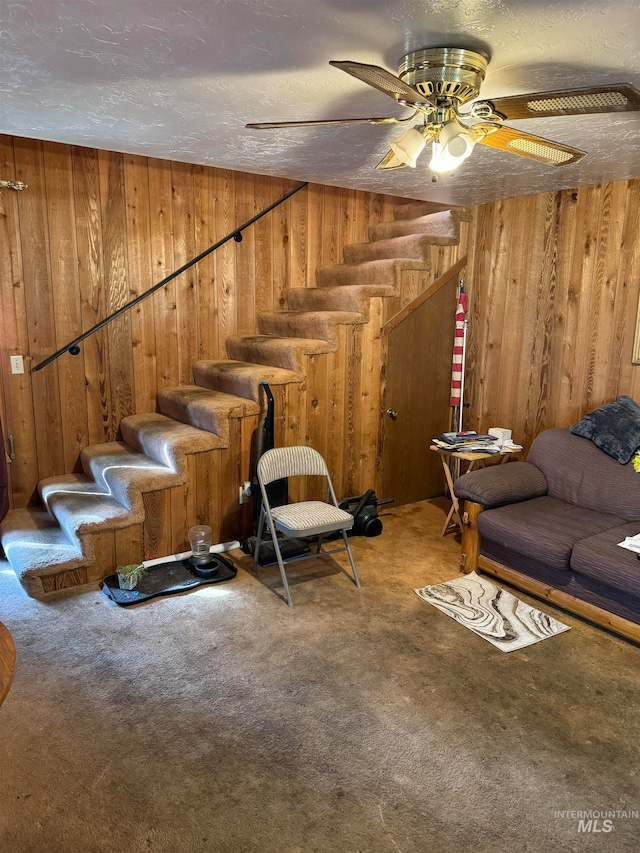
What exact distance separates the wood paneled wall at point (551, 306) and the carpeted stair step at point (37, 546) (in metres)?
3.00

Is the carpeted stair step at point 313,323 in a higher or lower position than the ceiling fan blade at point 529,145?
lower

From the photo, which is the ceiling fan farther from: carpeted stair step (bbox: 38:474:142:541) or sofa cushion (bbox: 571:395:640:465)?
carpeted stair step (bbox: 38:474:142:541)

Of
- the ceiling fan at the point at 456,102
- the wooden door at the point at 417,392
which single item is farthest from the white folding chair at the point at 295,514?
the ceiling fan at the point at 456,102

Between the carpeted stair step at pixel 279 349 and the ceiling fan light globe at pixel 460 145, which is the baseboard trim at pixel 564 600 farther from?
the ceiling fan light globe at pixel 460 145

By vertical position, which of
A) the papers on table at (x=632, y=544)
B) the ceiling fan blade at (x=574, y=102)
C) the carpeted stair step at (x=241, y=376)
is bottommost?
the papers on table at (x=632, y=544)

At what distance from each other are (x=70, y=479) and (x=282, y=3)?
2969 mm

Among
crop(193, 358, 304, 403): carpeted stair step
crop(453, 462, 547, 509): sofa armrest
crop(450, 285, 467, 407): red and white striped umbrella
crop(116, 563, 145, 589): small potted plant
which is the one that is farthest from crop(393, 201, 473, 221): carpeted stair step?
crop(116, 563, 145, 589): small potted plant

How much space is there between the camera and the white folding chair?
3.14 meters

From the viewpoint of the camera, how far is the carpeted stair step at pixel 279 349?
150 inches

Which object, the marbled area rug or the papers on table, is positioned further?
the marbled area rug

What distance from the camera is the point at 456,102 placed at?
2.10 m

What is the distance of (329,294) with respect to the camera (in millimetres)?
4211

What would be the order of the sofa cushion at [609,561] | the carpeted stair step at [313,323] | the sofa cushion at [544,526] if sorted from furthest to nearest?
1. the carpeted stair step at [313,323]
2. the sofa cushion at [544,526]
3. the sofa cushion at [609,561]

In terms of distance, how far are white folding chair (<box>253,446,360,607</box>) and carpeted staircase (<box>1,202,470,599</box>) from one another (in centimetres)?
29
